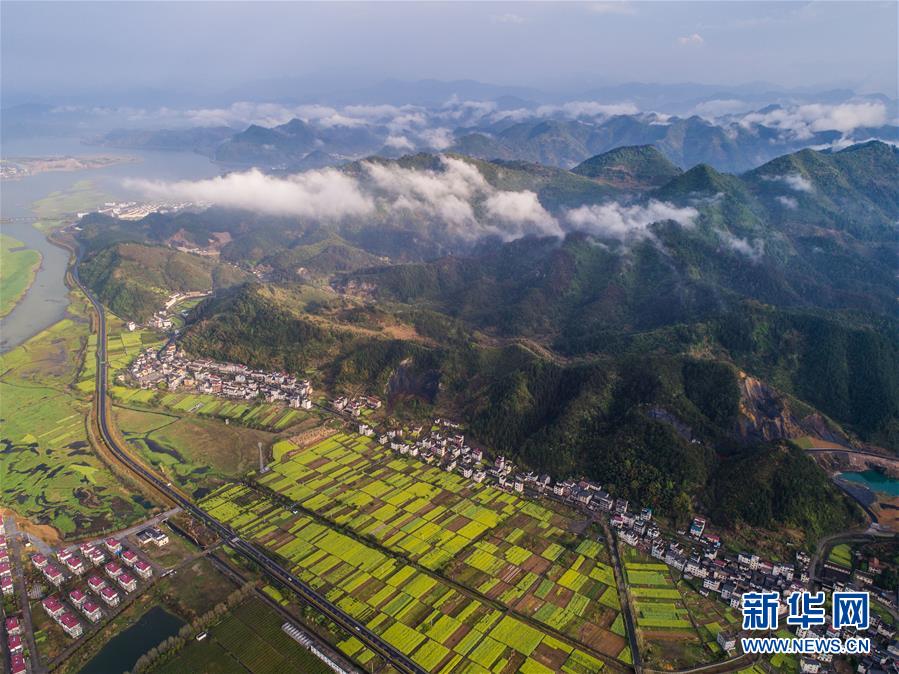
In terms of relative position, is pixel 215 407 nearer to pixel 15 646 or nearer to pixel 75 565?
pixel 75 565

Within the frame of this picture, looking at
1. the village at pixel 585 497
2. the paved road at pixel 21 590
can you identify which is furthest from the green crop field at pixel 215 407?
the paved road at pixel 21 590

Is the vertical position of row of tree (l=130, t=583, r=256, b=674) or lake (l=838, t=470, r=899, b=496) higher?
lake (l=838, t=470, r=899, b=496)

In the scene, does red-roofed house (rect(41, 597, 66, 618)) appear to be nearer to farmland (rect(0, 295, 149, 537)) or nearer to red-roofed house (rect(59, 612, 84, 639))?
red-roofed house (rect(59, 612, 84, 639))

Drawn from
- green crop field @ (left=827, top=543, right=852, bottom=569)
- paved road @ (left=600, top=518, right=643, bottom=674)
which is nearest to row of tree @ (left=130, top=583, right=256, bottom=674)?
paved road @ (left=600, top=518, right=643, bottom=674)

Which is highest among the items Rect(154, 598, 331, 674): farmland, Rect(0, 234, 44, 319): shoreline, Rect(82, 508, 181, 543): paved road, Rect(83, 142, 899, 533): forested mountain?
Rect(83, 142, 899, 533): forested mountain

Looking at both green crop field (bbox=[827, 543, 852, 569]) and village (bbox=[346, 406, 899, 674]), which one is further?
green crop field (bbox=[827, 543, 852, 569])

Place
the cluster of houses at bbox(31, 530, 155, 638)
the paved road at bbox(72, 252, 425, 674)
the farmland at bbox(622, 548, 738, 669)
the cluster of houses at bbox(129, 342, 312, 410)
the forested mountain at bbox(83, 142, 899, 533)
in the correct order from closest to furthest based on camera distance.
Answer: the paved road at bbox(72, 252, 425, 674)
the farmland at bbox(622, 548, 738, 669)
the cluster of houses at bbox(31, 530, 155, 638)
the forested mountain at bbox(83, 142, 899, 533)
the cluster of houses at bbox(129, 342, 312, 410)

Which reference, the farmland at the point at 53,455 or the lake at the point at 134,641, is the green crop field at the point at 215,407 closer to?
the farmland at the point at 53,455

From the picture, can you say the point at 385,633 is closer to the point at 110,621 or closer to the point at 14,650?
the point at 110,621
